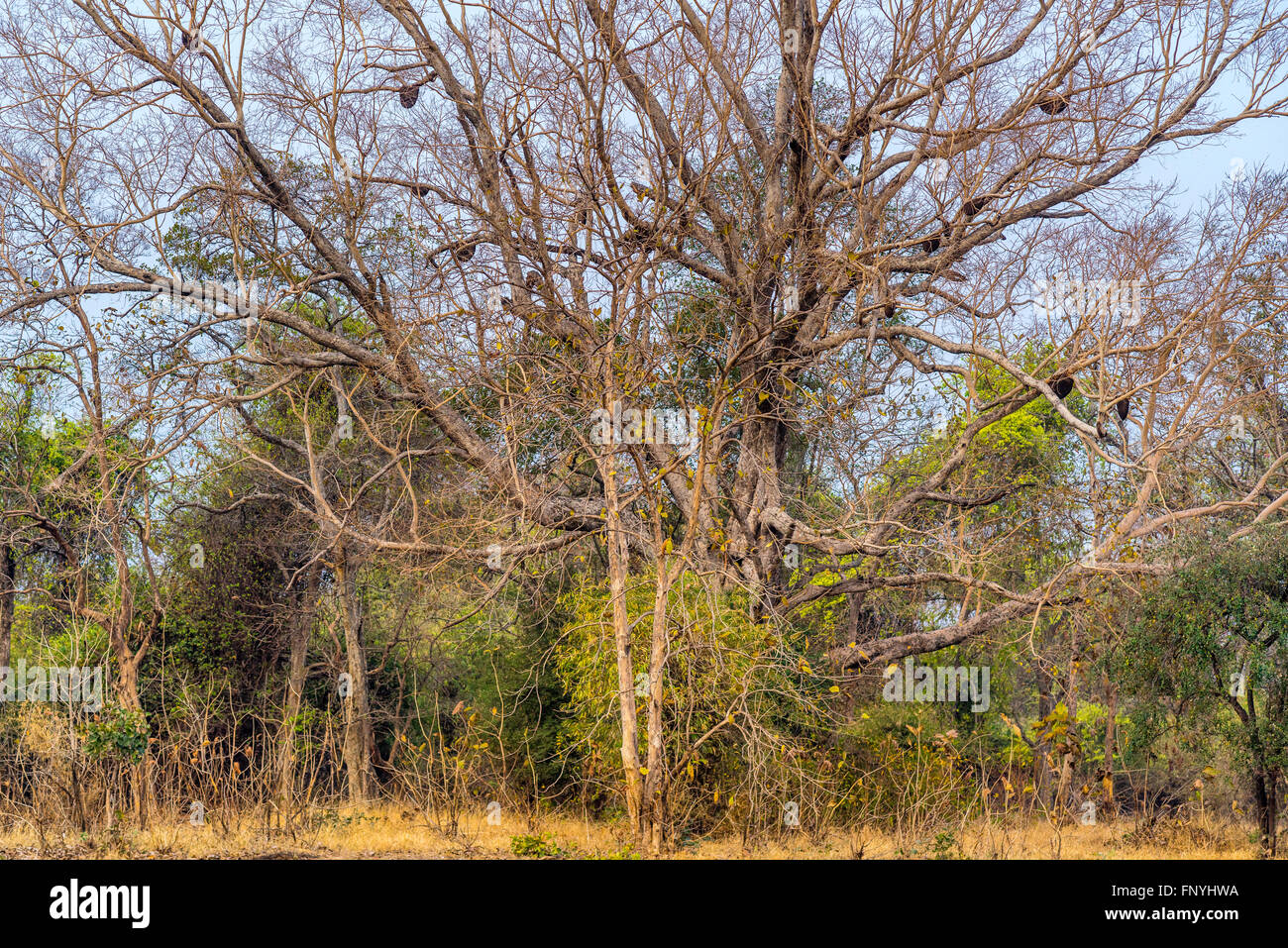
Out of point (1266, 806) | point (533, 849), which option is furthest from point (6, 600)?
point (1266, 806)

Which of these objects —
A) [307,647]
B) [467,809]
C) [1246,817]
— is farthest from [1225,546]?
[307,647]

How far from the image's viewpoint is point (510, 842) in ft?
33.2

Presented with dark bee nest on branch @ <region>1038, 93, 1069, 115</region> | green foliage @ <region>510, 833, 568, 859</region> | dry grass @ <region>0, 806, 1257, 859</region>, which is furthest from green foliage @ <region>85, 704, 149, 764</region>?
dark bee nest on branch @ <region>1038, 93, 1069, 115</region>

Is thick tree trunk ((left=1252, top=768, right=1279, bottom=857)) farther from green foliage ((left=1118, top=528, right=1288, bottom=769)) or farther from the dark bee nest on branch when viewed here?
the dark bee nest on branch

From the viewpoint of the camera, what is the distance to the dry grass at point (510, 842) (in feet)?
30.5

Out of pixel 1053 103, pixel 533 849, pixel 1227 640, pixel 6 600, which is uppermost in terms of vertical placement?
pixel 1053 103

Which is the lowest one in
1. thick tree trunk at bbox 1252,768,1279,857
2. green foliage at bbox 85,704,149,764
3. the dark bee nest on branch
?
thick tree trunk at bbox 1252,768,1279,857

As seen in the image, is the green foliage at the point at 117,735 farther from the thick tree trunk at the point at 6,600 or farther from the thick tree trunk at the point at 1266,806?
the thick tree trunk at the point at 1266,806

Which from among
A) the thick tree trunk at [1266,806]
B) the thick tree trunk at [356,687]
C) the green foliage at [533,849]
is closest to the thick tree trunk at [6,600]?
the thick tree trunk at [356,687]

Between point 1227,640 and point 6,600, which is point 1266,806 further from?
point 6,600

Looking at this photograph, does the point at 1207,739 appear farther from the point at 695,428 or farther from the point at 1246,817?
the point at 695,428

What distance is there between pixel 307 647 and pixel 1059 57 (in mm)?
14419

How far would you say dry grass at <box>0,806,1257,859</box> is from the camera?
366 inches

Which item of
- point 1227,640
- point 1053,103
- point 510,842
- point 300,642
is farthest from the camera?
point 300,642
